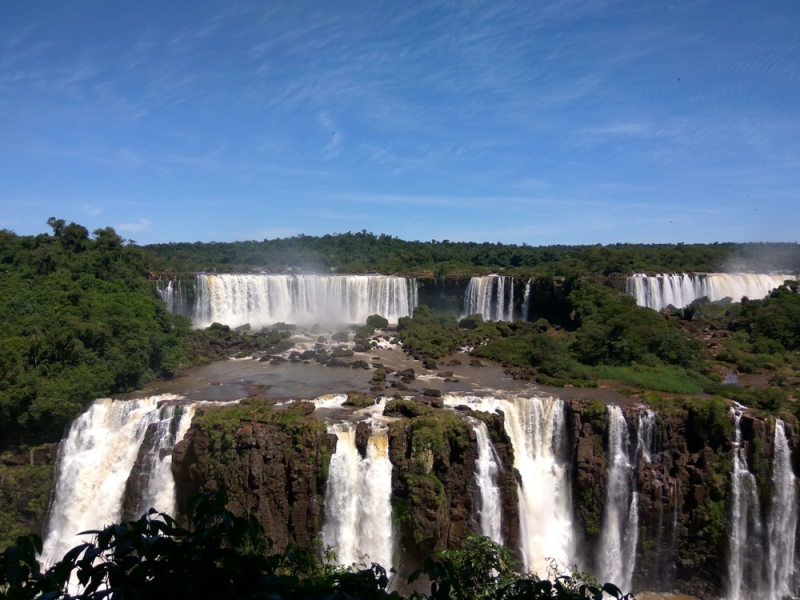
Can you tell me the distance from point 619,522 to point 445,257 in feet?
124

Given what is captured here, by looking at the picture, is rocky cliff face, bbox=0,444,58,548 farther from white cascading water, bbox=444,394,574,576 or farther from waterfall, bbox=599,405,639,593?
waterfall, bbox=599,405,639,593

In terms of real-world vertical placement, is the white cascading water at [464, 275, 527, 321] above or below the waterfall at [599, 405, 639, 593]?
above

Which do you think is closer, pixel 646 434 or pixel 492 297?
pixel 646 434

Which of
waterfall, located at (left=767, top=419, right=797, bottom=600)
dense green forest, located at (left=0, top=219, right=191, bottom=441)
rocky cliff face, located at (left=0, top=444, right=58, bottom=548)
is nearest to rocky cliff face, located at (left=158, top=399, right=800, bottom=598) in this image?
waterfall, located at (left=767, top=419, right=797, bottom=600)

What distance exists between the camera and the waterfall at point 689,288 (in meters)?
35.1

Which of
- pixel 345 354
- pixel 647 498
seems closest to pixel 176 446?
pixel 345 354

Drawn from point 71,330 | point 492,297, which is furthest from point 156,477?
point 492,297

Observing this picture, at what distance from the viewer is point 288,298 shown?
1507 inches

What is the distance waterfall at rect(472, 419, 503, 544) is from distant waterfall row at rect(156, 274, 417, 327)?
2287 cm

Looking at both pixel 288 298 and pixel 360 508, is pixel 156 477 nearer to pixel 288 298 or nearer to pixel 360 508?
pixel 360 508

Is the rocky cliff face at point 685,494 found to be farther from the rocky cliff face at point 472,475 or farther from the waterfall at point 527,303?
the waterfall at point 527,303

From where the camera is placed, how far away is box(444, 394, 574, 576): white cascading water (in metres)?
16.9

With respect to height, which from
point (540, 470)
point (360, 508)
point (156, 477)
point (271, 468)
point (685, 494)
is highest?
point (271, 468)

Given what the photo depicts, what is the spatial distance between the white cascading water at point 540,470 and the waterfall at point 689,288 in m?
19.9
